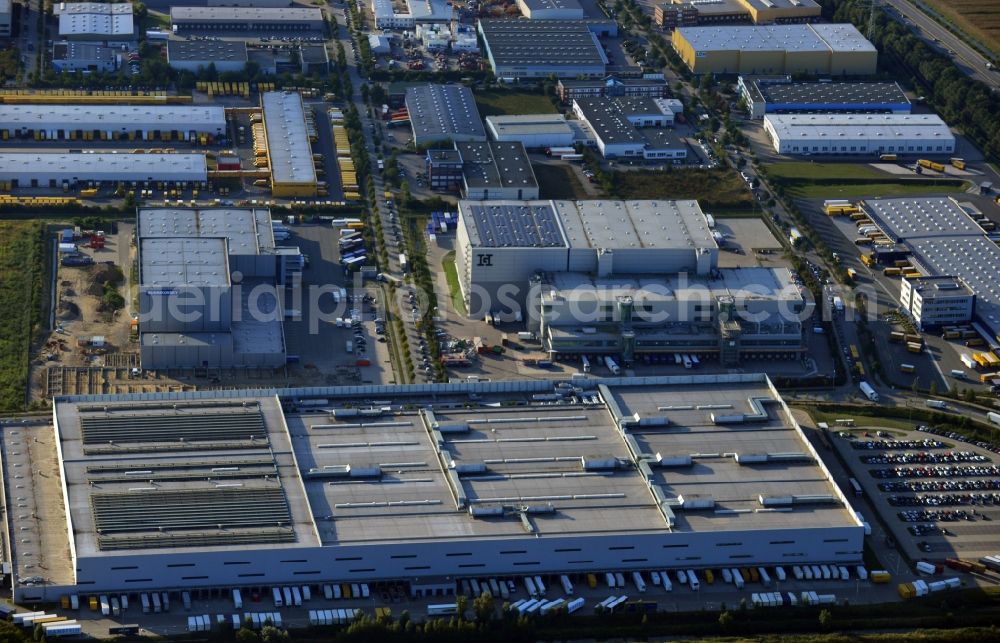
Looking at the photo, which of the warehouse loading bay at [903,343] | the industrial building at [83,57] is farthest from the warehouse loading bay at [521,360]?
the industrial building at [83,57]

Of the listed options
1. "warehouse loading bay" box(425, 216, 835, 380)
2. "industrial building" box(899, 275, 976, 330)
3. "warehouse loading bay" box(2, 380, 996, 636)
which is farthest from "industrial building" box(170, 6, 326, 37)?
"warehouse loading bay" box(2, 380, 996, 636)

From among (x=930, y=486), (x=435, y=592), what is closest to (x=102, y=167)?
(x=435, y=592)

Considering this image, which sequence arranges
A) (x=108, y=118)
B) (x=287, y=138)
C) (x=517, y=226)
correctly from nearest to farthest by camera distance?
(x=517, y=226)
(x=287, y=138)
(x=108, y=118)

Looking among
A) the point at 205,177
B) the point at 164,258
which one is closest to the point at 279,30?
the point at 205,177

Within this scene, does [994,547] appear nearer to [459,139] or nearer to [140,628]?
[140,628]

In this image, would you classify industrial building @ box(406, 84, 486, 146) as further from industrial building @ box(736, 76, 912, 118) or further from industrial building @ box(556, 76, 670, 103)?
industrial building @ box(736, 76, 912, 118)

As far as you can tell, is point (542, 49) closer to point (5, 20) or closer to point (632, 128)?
point (632, 128)
